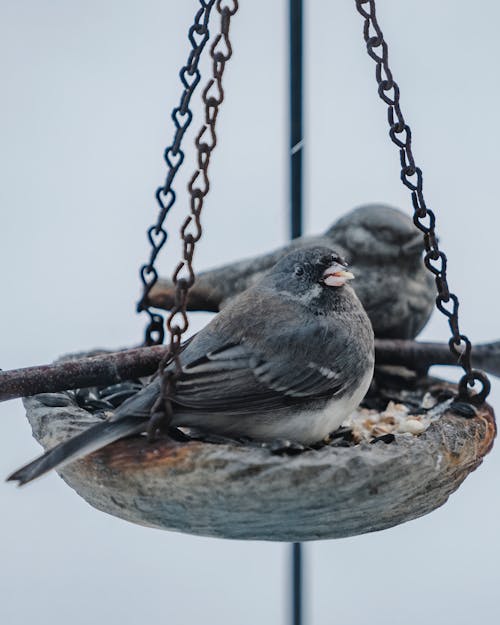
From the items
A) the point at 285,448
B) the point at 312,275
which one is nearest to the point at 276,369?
the point at 285,448

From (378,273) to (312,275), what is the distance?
3.26ft

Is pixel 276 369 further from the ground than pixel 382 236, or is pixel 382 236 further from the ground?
pixel 382 236

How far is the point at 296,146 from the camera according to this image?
2.84 m

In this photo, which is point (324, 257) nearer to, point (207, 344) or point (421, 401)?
point (207, 344)

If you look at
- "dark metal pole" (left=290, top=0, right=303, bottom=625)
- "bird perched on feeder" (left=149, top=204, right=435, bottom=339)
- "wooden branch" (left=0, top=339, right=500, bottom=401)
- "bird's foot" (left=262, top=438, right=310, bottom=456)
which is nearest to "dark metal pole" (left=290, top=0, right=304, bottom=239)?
"dark metal pole" (left=290, top=0, right=303, bottom=625)

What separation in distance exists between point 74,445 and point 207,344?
0.42m

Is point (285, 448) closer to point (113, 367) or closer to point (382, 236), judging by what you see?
point (113, 367)

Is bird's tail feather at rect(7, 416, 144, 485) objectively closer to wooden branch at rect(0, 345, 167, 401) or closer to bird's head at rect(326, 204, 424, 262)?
wooden branch at rect(0, 345, 167, 401)

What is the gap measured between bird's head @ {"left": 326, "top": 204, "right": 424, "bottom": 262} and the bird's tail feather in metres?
1.48

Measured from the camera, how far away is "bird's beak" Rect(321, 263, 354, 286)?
204 centimetres

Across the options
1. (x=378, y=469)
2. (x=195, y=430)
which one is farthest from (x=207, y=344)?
(x=378, y=469)

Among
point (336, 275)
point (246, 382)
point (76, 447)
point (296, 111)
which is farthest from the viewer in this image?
point (296, 111)

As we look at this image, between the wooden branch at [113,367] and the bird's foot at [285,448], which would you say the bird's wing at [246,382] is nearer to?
the bird's foot at [285,448]

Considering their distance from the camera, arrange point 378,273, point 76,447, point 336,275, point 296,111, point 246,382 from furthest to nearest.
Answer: point 378,273 < point 296,111 < point 336,275 < point 246,382 < point 76,447
